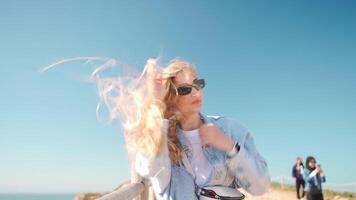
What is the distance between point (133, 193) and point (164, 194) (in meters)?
0.27

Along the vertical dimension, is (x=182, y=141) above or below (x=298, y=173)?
above

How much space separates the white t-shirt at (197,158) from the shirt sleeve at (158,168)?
0.20 meters

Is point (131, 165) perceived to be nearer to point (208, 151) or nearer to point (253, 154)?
point (208, 151)

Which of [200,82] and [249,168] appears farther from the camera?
[200,82]

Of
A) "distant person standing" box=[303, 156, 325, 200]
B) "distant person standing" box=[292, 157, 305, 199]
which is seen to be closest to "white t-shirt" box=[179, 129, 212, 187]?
"distant person standing" box=[303, 156, 325, 200]

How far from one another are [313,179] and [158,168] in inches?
321

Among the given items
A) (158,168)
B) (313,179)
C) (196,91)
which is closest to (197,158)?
(158,168)

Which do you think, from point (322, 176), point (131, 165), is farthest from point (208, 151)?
point (322, 176)

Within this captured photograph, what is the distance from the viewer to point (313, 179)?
916 cm

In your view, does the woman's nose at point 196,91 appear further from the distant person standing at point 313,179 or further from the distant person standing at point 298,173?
the distant person standing at point 298,173

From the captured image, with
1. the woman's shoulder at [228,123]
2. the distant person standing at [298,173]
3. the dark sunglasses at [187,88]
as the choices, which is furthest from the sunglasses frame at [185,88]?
the distant person standing at [298,173]

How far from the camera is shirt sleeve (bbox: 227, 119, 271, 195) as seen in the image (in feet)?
6.94

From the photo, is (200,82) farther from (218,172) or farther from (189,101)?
(218,172)

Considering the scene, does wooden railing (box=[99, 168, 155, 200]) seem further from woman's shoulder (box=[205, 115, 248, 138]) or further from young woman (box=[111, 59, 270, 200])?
woman's shoulder (box=[205, 115, 248, 138])
